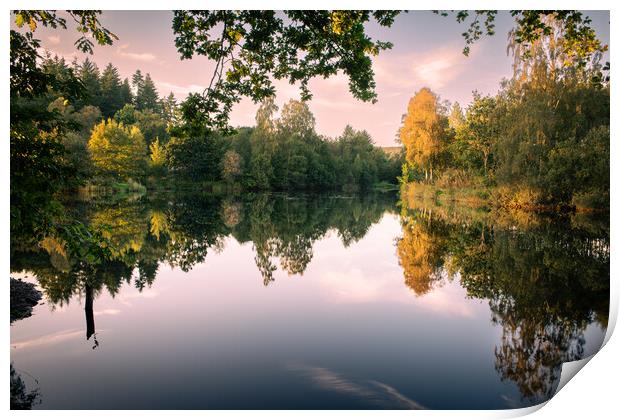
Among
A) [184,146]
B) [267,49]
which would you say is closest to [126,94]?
[267,49]

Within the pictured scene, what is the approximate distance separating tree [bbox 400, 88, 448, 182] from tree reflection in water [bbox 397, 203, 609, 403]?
8.06 metres

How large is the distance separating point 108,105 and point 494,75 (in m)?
7.24

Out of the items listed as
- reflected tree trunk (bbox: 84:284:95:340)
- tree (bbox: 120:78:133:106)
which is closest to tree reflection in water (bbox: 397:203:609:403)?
reflected tree trunk (bbox: 84:284:95:340)

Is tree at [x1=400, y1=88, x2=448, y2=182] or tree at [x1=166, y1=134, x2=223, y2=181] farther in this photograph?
tree at [x1=400, y1=88, x2=448, y2=182]

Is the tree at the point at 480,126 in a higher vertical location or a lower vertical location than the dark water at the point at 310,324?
higher

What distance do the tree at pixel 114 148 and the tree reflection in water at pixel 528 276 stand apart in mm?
6275

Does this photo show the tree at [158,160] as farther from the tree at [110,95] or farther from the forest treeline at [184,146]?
the tree at [110,95]

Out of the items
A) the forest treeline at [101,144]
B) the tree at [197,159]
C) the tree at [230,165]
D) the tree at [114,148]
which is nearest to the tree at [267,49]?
the forest treeline at [101,144]

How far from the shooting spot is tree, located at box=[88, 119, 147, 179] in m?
7.71

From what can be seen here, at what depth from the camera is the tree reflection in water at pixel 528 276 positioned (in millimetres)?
4301

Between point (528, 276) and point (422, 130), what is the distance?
15615 mm

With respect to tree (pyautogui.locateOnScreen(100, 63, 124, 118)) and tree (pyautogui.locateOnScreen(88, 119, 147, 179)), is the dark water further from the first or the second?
tree (pyautogui.locateOnScreen(100, 63, 124, 118))
